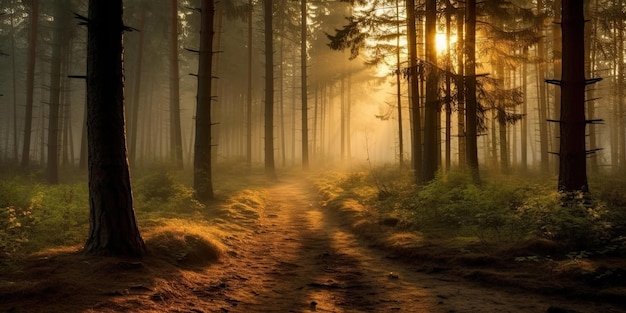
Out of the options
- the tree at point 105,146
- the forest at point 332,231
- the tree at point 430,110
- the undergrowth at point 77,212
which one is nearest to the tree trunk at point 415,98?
the forest at point 332,231

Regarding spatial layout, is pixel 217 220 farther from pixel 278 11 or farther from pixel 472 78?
pixel 278 11

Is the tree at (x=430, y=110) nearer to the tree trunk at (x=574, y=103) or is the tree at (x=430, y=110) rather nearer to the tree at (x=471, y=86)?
the tree at (x=471, y=86)

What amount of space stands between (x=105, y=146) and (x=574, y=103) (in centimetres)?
954

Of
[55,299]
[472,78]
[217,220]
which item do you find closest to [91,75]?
[55,299]

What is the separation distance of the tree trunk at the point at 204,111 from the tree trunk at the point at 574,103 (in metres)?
10.4

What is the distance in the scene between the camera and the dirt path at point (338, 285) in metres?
5.30

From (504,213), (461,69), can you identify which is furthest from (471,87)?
(504,213)

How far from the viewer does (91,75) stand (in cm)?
635

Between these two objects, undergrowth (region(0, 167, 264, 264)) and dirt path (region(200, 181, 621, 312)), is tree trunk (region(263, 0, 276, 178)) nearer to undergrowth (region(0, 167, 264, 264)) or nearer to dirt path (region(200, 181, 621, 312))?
undergrowth (region(0, 167, 264, 264))

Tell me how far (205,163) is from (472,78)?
949 cm

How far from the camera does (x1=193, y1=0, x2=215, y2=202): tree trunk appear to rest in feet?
44.3

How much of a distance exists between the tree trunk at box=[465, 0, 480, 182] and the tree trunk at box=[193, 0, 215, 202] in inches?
343

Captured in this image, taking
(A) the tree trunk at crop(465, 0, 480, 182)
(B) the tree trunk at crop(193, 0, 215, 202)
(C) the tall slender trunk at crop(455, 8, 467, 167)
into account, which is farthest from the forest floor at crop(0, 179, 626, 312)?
(C) the tall slender trunk at crop(455, 8, 467, 167)

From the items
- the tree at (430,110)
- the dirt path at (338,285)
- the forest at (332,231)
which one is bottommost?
the dirt path at (338,285)
